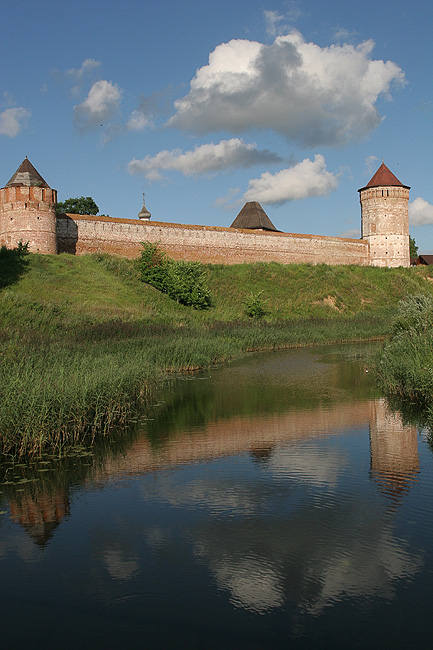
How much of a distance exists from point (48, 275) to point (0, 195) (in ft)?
17.2

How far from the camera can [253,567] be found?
4621mm

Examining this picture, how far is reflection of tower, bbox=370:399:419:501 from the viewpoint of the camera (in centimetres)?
651

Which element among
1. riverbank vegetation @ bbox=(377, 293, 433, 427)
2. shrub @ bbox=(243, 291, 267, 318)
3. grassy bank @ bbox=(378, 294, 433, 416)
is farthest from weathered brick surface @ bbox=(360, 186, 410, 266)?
riverbank vegetation @ bbox=(377, 293, 433, 427)

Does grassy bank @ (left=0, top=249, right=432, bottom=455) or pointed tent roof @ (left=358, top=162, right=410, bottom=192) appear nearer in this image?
grassy bank @ (left=0, top=249, right=432, bottom=455)

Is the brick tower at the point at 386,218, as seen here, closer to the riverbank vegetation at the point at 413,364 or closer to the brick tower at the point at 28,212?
the brick tower at the point at 28,212

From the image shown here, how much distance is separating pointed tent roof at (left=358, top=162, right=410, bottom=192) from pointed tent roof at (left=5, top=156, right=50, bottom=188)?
24157 millimetres

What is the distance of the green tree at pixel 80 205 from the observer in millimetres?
49625

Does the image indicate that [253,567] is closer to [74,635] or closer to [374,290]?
[74,635]

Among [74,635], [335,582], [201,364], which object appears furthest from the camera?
[201,364]

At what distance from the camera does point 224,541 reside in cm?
509

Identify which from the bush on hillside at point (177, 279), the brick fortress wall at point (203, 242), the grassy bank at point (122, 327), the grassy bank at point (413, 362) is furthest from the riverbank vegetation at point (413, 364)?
the brick fortress wall at point (203, 242)

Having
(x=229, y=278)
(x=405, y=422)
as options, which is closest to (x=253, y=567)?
(x=405, y=422)

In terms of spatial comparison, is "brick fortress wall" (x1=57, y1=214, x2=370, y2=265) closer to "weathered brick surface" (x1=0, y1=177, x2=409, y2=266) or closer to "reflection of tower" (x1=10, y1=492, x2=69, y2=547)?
"weathered brick surface" (x1=0, y1=177, x2=409, y2=266)

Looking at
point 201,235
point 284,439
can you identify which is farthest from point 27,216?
point 284,439
